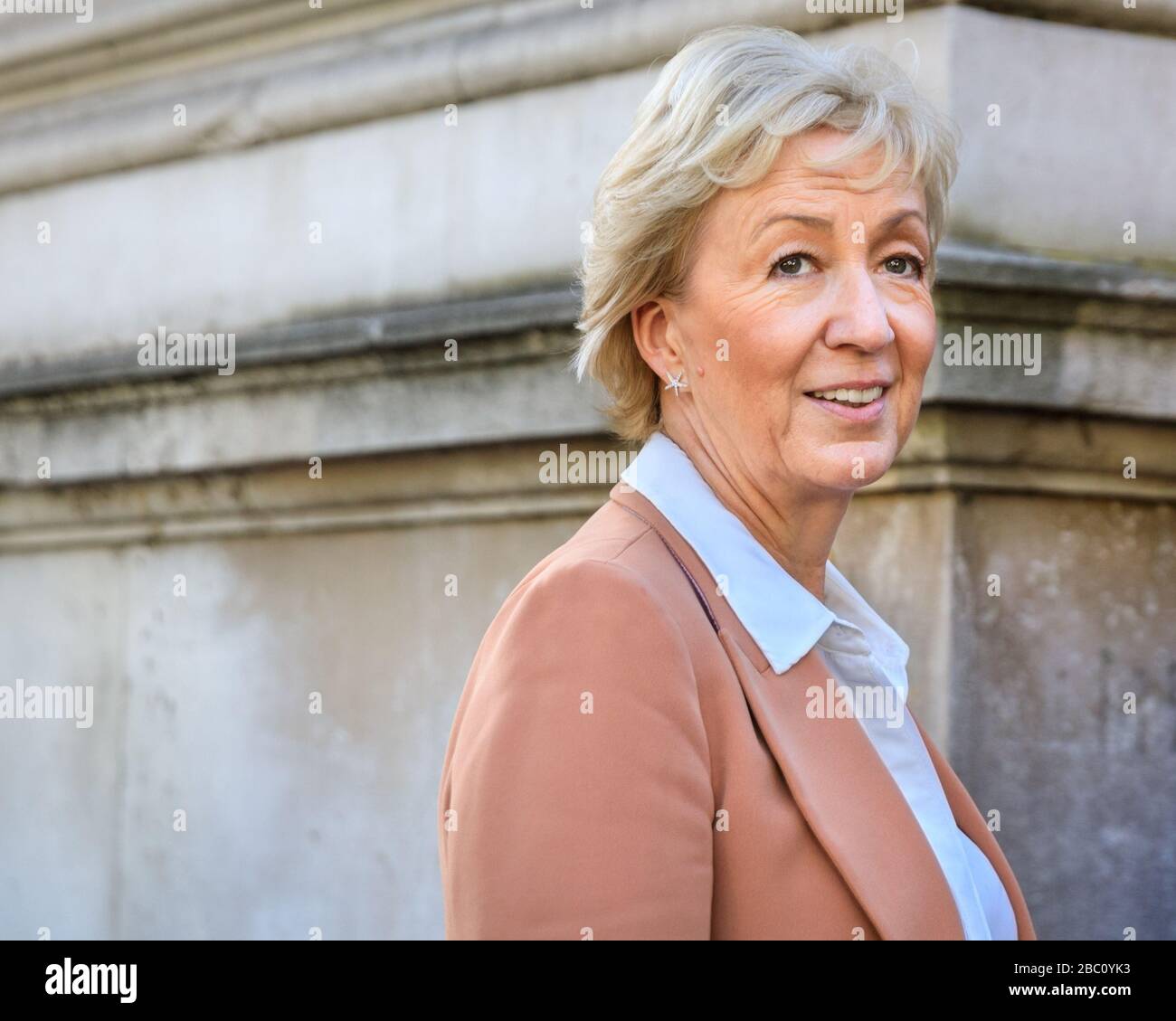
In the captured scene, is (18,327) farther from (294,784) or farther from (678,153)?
(678,153)

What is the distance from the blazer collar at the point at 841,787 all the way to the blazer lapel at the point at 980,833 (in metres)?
0.40

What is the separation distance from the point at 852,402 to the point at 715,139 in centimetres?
39

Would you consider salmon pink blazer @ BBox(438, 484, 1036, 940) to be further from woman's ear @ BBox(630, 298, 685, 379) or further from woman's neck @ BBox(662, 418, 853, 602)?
woman's ear @ BBox(630, 298, 685, 379)

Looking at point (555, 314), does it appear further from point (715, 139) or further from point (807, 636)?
point (807, 636)

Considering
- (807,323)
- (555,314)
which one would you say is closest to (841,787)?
(807,323)

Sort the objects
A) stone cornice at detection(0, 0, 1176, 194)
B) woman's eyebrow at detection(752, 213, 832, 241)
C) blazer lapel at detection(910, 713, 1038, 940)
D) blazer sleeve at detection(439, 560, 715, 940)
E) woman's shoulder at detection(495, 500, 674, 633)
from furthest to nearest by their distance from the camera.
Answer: stone cornice at detection(0, 0, 1176, 194) < blazer lapel at detection(910, 713, 1038, 940) < woman's eyebrow at detection(752, 213, 832, 241) < woman's shoulder at detection(495, 500, 674, 633) < blazer sleeve at detection(439, 560, 715, 940)

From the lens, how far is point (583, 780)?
186cm

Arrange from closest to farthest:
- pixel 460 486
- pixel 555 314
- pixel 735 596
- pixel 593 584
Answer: pixel 593 584, pixel 735 596, pixel 555 314, pixel 460 486

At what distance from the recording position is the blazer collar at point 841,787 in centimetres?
204

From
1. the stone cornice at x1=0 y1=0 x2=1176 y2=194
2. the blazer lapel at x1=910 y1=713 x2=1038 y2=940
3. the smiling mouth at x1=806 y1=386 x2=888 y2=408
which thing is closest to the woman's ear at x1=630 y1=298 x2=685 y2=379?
the smiling mouth at x1=806 y1=386 x2=888 y2=408

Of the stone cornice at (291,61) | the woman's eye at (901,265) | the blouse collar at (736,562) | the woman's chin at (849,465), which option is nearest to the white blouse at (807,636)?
the blouse collar at (736,562)

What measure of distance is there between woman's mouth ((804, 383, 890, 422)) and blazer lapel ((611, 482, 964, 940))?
28cm

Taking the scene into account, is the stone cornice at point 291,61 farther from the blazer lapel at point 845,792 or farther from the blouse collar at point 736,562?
the blazer lapel at point 845,792

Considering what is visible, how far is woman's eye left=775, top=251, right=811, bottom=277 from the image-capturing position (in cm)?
229
